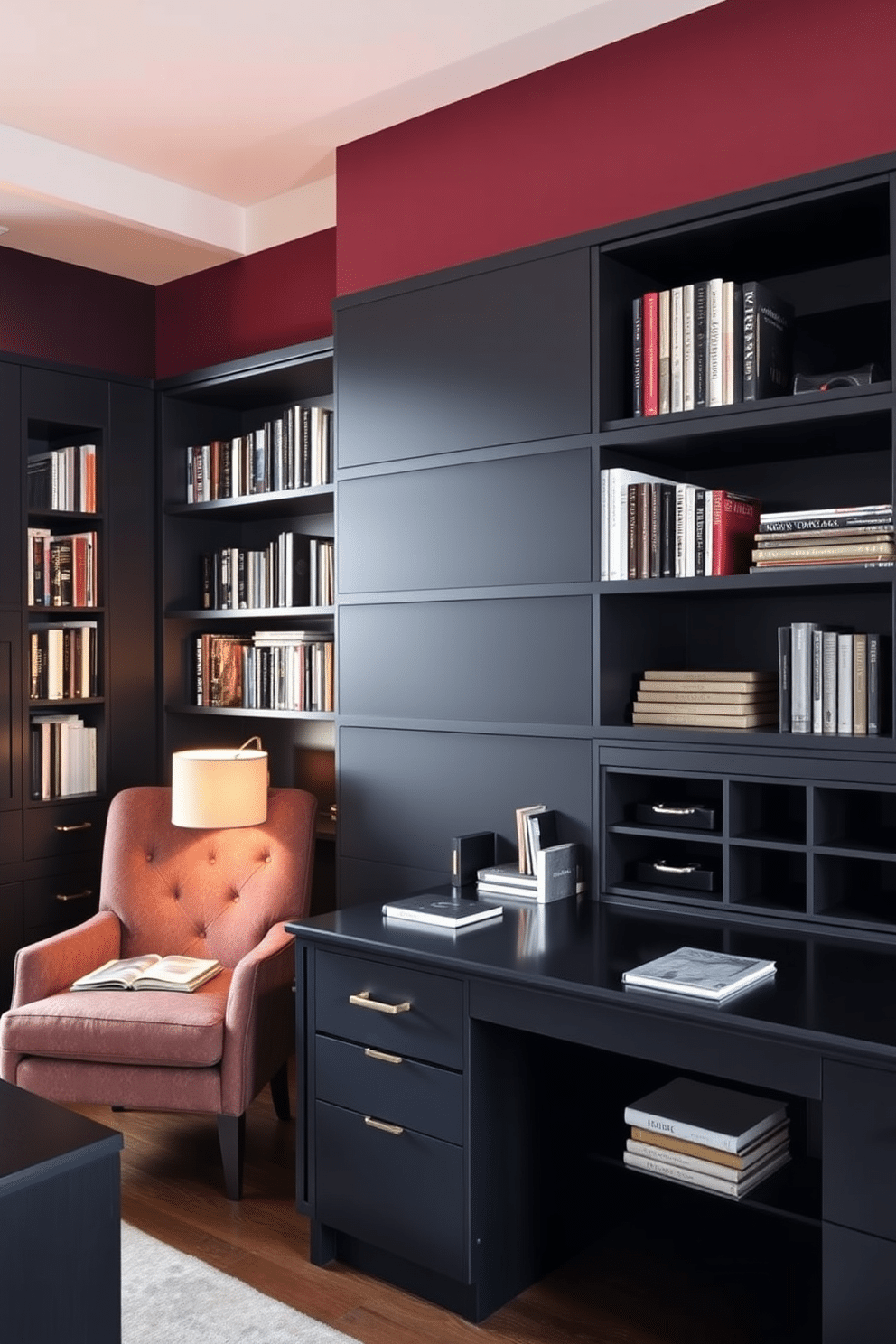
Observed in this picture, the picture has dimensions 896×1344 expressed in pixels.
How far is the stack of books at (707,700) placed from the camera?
255 centimetres

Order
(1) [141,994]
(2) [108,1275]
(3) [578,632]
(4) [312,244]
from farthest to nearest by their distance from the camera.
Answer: (4) [312,244] → (1) [141,994] → (3) [578,632] → (2) [108,1275]

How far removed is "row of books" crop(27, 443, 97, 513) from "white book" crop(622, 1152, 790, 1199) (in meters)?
2.83

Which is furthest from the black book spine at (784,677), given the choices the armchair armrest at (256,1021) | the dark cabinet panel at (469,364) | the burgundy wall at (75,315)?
the burgundy wall at (75,315)

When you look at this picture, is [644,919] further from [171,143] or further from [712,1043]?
[171,143]

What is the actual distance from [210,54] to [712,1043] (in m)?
2.62

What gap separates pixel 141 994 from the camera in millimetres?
2965

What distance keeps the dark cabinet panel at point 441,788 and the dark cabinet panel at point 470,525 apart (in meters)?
0.40

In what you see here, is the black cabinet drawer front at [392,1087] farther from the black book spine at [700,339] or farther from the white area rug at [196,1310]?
the black book spine at [700,339]

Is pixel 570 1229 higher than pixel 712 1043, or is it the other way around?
pixel 712 1043

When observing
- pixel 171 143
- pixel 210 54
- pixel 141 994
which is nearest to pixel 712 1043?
pixel 141 994

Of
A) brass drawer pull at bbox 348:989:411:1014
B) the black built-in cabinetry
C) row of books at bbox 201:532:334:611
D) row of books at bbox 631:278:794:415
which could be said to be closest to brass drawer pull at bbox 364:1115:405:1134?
brass drawer pull at bbox 348:989:411:1014

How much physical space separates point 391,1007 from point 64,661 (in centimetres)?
216

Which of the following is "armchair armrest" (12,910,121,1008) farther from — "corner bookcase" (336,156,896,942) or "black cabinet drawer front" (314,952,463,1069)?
"black cabinet drawer front" (314,952,463,1069)

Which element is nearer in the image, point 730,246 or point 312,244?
point 730,246
